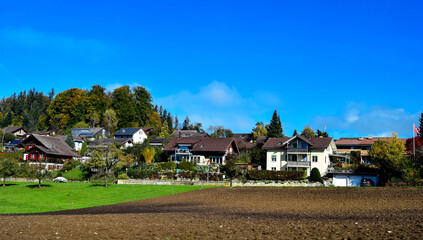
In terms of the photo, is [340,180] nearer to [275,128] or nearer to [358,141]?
[358,141]

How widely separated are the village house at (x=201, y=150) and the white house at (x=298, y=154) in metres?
10.3


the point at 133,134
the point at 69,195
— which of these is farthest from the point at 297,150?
the point at 133,134

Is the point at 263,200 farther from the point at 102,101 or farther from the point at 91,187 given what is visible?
the point at 102,101

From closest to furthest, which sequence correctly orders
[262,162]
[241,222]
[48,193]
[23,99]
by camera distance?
1. [241,222]
2. [48,193]
3. [262,162]
4. [23,99]

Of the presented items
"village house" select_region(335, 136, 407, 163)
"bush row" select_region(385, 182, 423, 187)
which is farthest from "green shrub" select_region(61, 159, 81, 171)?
"village house" select_region(335, 136, 407, 163)

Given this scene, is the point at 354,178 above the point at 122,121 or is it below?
below

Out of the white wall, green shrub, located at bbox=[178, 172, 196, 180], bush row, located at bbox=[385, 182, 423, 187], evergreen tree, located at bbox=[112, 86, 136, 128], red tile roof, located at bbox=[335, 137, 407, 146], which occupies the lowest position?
bush row, located at bbox=[385, 182, 423, 187]

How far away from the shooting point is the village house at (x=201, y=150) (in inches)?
2928

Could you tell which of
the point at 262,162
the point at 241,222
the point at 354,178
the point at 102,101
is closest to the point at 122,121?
the point at 102,101

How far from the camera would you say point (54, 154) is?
75.3 metres

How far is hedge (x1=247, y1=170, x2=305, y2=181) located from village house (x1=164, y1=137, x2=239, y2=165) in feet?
54.6

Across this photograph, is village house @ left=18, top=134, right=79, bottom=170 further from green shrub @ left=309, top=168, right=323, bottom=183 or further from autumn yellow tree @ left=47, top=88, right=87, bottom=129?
green shrub @ left=309, top=168, right=323, bottom=183

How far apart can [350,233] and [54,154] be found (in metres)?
69.2

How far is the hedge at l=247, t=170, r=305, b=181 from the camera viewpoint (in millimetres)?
56188
